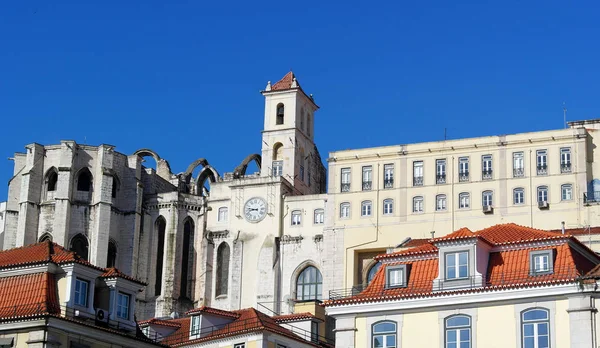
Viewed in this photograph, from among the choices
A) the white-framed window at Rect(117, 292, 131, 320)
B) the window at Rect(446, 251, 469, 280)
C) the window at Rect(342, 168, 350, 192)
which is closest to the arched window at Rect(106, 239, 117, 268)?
the window at Rect(342, 168, 350, 192)

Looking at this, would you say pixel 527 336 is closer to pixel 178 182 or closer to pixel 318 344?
pixel 318 344

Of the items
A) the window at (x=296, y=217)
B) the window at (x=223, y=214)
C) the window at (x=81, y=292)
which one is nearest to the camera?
the window at (x=81, y=292)

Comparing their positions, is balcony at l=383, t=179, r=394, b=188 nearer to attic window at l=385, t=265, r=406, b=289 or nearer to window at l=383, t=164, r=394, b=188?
window at l=383, t=164, r=394, b=188

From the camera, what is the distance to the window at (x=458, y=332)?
46.3 m

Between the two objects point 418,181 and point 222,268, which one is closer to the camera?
point 418,181

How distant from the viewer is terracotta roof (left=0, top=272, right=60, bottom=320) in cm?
4891

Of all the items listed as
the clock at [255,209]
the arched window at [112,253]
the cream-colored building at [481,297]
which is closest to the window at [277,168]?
the clock at [255,209]

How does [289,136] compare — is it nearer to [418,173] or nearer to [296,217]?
[296,217]

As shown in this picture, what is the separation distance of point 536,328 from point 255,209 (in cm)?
7143

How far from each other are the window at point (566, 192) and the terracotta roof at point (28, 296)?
5873 centimetres

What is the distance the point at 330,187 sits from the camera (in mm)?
109438

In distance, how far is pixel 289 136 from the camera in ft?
394

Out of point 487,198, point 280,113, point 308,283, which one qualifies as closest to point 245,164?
point 280,113

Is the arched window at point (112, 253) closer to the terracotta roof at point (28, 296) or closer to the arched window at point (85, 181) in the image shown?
the arched window at point (85, 181)
